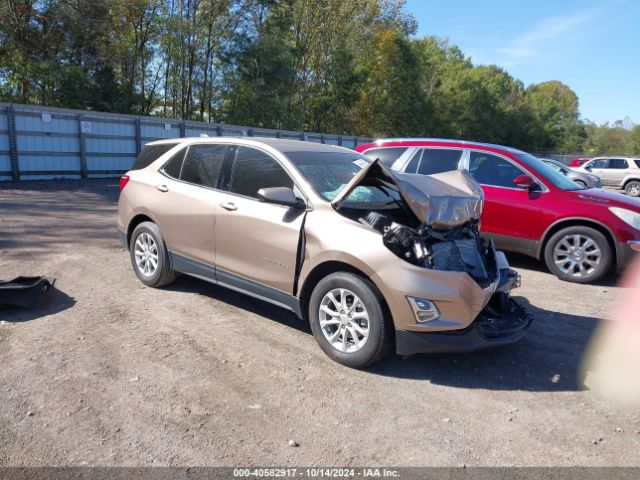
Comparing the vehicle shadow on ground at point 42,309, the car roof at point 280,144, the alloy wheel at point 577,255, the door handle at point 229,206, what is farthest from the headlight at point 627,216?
the vehicle shadow on ground at point 42,309

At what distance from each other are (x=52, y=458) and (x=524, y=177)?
6.67m

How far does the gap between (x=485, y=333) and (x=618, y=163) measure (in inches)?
973

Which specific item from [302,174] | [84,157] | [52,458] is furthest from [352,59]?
[52,458]

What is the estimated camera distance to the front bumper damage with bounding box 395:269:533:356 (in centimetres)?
386

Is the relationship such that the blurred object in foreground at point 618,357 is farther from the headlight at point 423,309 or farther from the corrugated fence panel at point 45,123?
the corrugated fence panel at point 45,123

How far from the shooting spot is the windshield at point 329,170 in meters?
4.67

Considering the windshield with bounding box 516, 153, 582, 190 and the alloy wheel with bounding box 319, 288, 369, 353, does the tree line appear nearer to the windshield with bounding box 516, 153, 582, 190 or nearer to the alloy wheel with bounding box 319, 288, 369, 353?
the windshield with bounding box 516, 153, 582, 190

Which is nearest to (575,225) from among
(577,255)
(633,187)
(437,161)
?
(577,255)

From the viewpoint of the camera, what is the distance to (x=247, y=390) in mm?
3742

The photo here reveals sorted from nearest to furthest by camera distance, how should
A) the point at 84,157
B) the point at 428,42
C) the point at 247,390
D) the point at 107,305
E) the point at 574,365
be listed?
the point at 247,390 → the point at 574,365 → the point at 107,305 → the point at 84,157 → the point at 428,42

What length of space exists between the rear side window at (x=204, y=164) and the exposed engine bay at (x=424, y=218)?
1.54 metres

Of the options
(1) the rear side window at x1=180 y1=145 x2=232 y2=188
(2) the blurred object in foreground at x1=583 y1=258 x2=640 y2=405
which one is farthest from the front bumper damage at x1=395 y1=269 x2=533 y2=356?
(1) the rear side window at x1=180 y1=145 x2=232 y2=188

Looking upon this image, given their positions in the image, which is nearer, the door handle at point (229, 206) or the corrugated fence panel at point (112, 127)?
the door handle at point (229, 206)

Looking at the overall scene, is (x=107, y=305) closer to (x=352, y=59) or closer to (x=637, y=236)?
(x=637, y=236)
